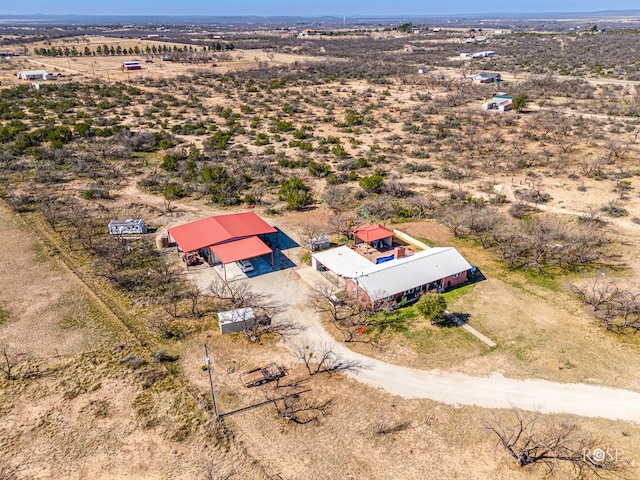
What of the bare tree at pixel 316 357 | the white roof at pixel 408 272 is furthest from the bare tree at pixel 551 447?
the white roof at pixel 408 272

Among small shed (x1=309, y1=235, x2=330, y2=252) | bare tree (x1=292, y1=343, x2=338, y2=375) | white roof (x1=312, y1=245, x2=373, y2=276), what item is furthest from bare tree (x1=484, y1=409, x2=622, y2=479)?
small shed (x1=309, y1=235, x2=330, y2=252)

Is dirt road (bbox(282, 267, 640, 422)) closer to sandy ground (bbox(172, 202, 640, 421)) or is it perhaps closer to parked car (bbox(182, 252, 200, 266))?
sandy ground (bbox(172, 202, 640, 421))

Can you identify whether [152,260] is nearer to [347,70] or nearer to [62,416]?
[62,416]

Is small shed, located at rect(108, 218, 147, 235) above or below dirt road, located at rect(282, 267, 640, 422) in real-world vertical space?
above

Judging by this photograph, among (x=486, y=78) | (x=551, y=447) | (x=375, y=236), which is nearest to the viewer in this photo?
(x=551, y=447)

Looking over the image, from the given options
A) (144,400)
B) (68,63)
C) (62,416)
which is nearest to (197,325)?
(144,400)

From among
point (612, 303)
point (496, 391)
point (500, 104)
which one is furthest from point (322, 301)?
point (500, 104)

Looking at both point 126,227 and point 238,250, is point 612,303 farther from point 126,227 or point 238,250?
point 126,227

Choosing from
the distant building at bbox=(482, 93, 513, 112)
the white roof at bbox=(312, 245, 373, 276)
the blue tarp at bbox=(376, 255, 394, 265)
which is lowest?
the blue tarp at bbox=(376, 255, 394, 265)
